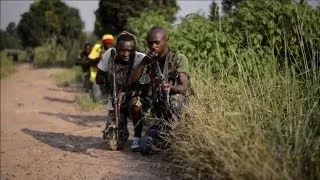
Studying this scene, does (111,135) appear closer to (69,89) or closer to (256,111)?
(256,111)

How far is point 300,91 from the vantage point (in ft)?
13.0

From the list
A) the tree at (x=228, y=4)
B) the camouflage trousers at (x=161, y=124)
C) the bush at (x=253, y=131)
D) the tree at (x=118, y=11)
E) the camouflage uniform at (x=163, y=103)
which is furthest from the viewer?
the tree at (x=118, y=11)

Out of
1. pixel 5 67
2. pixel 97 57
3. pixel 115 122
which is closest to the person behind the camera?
pixel 115 122

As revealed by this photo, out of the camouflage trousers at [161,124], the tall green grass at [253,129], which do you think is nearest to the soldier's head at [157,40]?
the camouflage trousers at [161,124]

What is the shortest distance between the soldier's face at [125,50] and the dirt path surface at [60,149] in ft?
3.33

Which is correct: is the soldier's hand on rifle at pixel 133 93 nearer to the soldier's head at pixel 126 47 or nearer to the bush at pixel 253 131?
the soldier's head at pixel 126 47

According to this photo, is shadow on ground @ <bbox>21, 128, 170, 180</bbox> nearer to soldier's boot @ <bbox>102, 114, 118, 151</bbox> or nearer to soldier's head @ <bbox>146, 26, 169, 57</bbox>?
soldier's boot @ <bbox>102, 114, 118, 151</bbox>

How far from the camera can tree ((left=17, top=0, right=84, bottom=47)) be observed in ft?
104

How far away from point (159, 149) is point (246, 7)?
2.49 metres

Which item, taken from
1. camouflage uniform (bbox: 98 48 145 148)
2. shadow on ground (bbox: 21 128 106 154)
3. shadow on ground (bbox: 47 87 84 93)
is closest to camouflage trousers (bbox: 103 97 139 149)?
camouflage uniform (bbox: 98 48 145 148)

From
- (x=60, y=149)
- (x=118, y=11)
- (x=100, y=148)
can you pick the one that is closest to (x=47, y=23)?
(x=118, y=11)

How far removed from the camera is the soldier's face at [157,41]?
455 cm

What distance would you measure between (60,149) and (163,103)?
1529mm

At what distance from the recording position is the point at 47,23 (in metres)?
31.4
